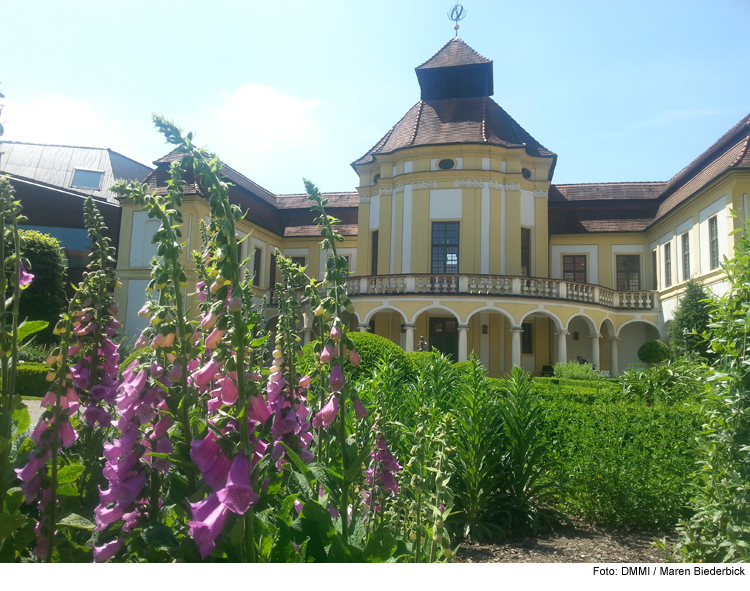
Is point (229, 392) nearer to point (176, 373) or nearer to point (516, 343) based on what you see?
point (176, 373)

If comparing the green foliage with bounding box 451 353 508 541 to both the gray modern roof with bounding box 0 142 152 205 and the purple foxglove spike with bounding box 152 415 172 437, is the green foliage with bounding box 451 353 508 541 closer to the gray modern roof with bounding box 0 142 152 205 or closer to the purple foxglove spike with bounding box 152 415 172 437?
the purple foxglove spike with bounding box 152 415 172 437

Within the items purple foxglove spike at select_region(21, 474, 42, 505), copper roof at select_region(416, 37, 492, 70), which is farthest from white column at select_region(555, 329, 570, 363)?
purple foxglove spike at select_region(21, 474, 42, 505)

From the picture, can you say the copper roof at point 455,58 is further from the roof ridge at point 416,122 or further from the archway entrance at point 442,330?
the archway entrance at point 442,330

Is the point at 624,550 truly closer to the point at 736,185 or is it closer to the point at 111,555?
the point at 111,555

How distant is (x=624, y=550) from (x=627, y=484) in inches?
24.9

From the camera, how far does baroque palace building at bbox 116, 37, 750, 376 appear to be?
22953 mm

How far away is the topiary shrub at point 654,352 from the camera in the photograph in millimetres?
23016

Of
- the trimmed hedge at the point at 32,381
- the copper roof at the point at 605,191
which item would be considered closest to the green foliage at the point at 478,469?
the trimmed hedge at the point at 32,381

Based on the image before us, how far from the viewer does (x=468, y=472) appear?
4898mm

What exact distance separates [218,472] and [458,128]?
27.3 meters

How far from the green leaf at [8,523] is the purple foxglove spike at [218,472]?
70 centimetres

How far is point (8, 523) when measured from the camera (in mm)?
1636

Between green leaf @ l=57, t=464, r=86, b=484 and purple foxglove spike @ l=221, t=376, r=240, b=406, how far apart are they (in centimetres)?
76

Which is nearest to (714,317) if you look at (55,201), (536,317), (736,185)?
(55,201)
